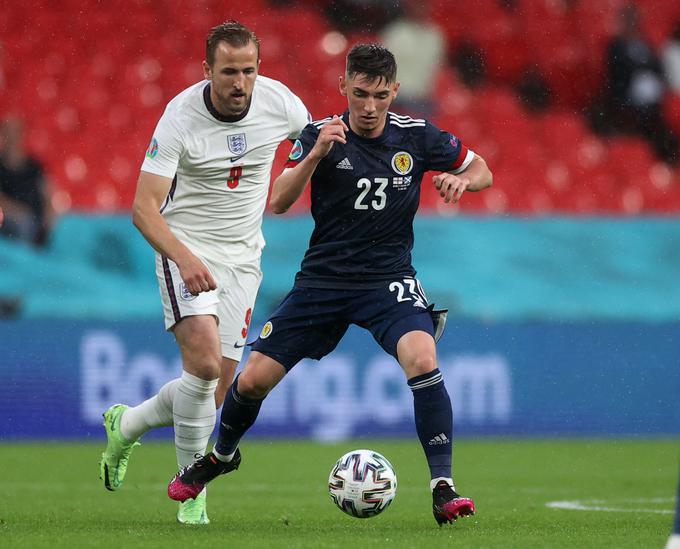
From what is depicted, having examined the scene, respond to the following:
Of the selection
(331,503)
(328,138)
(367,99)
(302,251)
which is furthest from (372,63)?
(302,251)

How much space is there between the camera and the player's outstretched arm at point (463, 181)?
5.65 m

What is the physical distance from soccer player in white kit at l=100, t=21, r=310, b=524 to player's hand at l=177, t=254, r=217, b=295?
1 cm

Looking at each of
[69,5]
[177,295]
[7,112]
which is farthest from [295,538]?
[69,5]

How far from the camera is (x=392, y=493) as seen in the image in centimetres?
583

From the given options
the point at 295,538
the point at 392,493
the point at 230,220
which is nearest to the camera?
the point at 295,538

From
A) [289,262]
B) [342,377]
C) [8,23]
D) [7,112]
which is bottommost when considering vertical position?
[342,377]

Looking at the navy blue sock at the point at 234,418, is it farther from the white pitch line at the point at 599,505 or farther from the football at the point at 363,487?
the white pitch line at the point at 599,505

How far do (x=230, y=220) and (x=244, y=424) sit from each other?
107 cm

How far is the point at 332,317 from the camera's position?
6.09 metres

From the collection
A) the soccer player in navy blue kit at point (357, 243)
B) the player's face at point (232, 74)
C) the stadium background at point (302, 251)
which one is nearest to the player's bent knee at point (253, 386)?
the soccer player in navy blue kit at point (357, 243)

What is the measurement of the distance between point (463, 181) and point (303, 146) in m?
0.77

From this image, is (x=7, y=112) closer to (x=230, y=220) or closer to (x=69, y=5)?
(x=69, y=5)

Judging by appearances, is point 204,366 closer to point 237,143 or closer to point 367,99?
point 237,143

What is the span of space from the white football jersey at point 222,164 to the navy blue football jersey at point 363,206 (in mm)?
497
